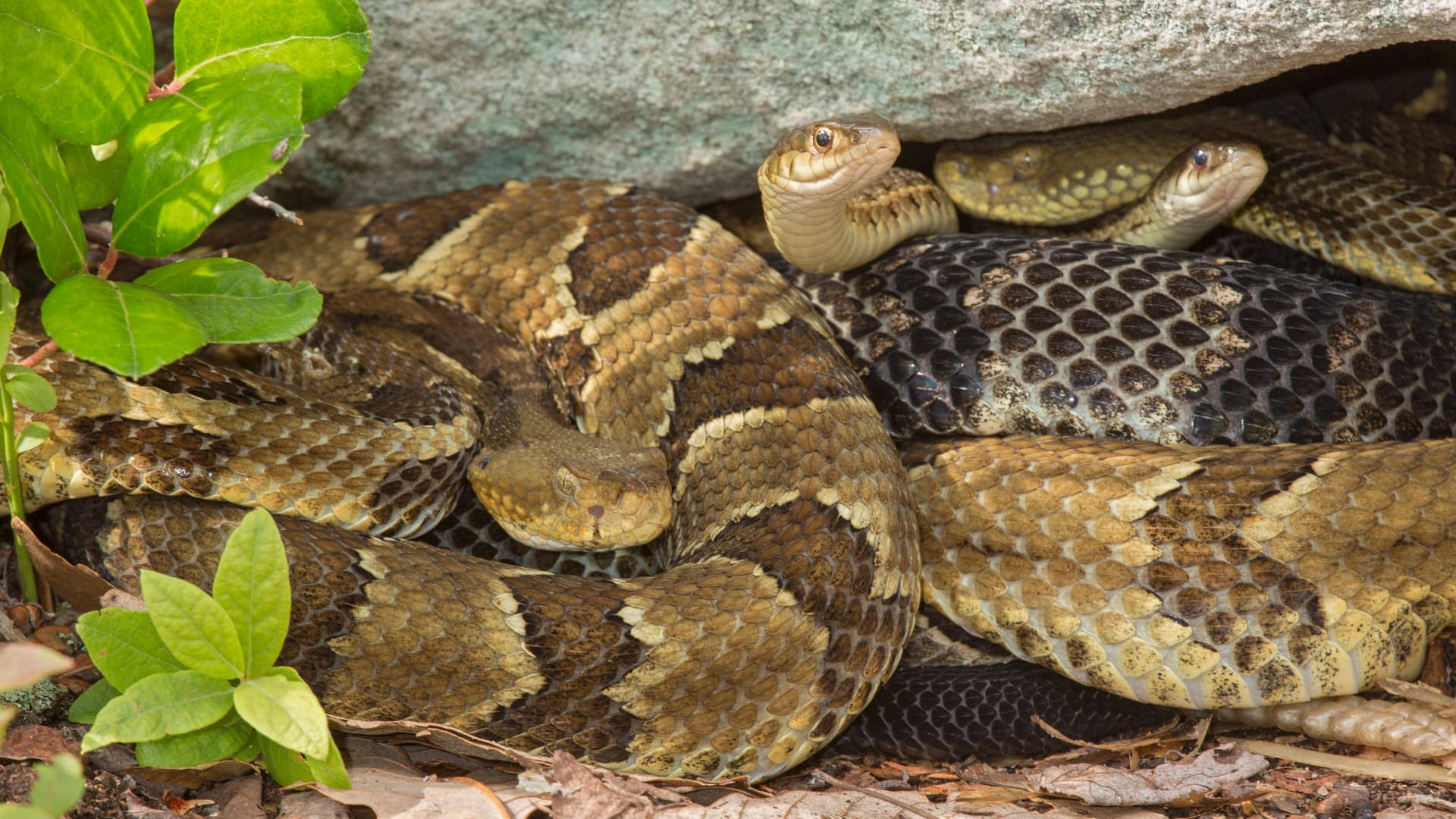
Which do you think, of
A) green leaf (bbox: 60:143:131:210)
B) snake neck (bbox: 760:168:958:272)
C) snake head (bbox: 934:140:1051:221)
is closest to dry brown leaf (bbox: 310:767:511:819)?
green leaf (bbox: 60:143:131:210)

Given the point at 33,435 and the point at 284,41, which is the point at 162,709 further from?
the point at 284,41

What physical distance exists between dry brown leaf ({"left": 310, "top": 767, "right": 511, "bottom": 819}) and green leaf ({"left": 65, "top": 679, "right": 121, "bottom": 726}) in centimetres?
59

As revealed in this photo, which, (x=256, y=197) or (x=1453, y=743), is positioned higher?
(x=256, y=197)

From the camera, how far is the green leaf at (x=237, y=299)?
2846 millimetres

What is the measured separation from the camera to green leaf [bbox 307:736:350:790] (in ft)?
8.57

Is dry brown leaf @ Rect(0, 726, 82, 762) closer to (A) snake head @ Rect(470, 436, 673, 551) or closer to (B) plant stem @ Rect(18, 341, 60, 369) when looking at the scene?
(B) plant stem @ Rect(18, 341, 60, 369)

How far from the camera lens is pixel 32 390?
105 inches

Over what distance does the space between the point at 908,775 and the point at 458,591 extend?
1526 millimetres

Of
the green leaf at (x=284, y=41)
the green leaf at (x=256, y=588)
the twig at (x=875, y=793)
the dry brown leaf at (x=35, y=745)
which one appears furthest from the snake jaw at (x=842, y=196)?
the dry brown leaf at (x=35, y=745)

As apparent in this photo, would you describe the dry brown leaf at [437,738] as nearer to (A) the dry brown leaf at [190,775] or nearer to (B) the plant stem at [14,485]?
(A) the dry brown leaf at [190,775]

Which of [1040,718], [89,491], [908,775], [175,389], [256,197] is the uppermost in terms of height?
[256,197]

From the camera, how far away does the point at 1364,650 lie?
3379mm

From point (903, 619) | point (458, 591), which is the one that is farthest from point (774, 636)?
point (458, 591)

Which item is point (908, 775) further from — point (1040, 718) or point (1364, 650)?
point (1364, 650)
